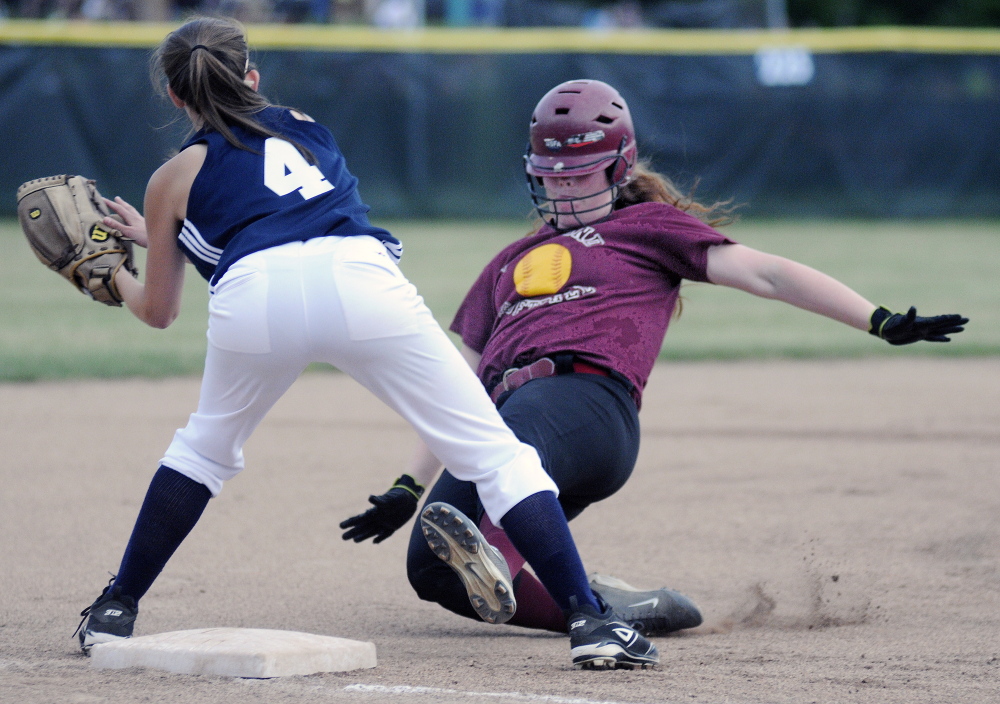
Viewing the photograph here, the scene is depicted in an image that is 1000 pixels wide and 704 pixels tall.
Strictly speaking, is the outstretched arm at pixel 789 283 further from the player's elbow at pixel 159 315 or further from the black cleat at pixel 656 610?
the player's elbow at pixel 159 315

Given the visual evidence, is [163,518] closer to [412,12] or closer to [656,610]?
[656,610]

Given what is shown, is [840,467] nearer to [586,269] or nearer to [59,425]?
[586,269]

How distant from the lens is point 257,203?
2348 millimetres

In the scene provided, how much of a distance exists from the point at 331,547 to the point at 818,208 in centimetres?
1312

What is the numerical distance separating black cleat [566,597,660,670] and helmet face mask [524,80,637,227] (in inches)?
40.9

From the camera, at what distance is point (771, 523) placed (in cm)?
401

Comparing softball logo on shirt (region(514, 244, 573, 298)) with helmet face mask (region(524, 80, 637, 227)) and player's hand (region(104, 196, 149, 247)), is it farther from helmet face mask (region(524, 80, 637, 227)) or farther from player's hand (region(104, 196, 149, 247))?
player's hand (region(104, 196, 149, 247))

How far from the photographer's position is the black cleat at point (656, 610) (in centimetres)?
295

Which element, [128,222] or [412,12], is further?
[412,12]

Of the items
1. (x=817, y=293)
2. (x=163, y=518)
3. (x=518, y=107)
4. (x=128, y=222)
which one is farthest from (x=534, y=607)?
(x=518, y=107)

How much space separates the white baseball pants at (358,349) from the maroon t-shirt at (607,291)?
0.43 m

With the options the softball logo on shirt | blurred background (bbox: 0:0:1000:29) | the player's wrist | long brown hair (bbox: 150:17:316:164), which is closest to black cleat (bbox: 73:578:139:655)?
the player's wrist

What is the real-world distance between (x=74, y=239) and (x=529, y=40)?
12.7m

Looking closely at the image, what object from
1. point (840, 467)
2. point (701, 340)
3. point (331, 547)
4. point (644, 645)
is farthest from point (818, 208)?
point (644, 645)
